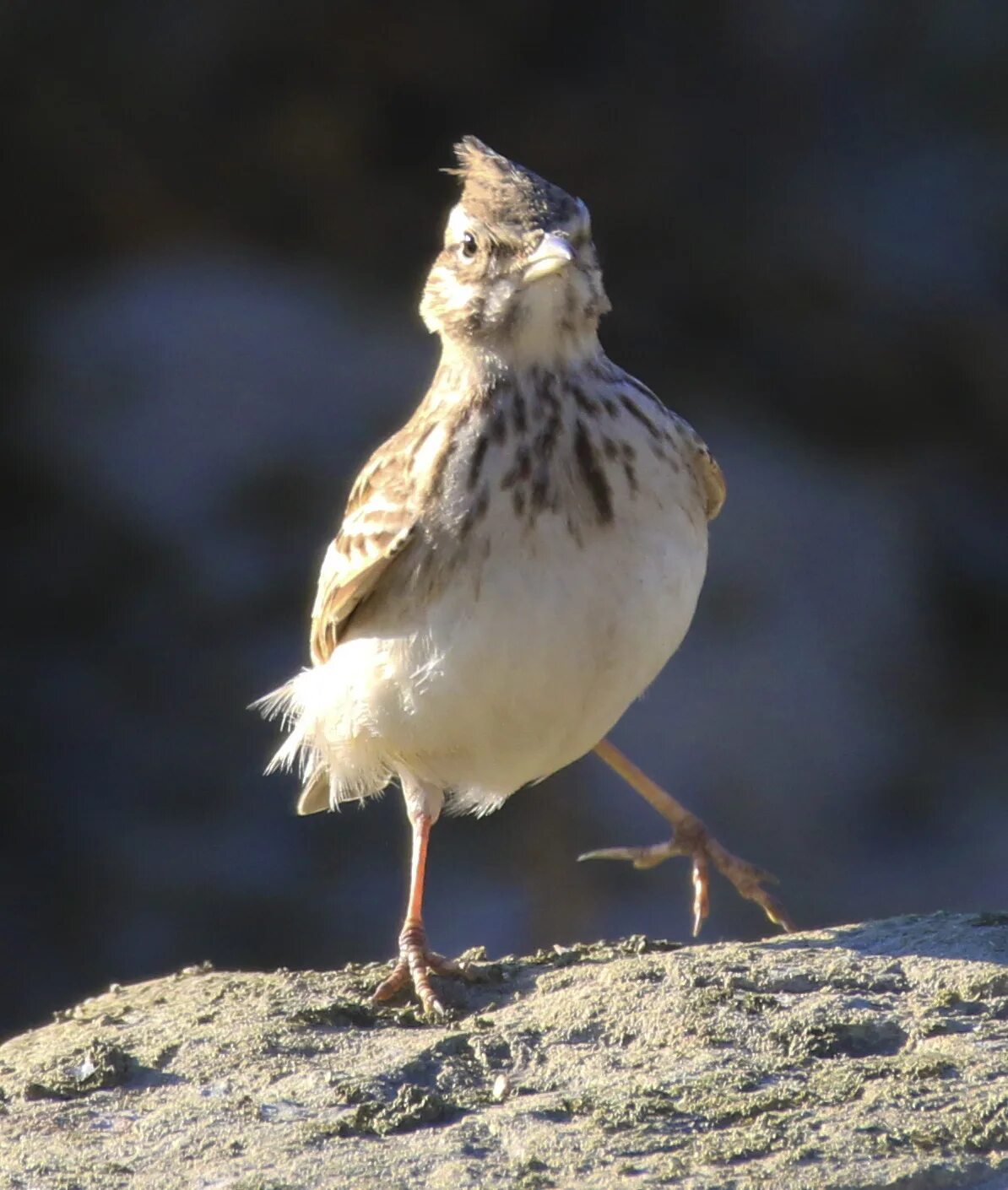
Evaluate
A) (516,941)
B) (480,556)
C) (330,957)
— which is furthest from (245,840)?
(480,556)

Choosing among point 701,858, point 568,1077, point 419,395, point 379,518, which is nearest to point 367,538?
point 379,518

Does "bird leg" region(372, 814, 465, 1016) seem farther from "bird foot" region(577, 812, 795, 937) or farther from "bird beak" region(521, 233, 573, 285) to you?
"bird beak" region(521, 233, 573, 285)

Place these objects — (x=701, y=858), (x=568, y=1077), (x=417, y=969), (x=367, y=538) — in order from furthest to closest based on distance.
A: (x=701, y=858), (x=367, y=538), (x=417, y=969), (x=568, y=1077)

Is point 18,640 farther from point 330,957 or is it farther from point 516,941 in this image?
point 516,941

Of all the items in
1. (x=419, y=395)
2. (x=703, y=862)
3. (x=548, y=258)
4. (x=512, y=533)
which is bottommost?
(x=703, y=862)

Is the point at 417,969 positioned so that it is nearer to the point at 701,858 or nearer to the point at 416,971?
the point at 416,971
